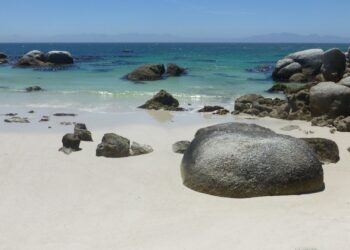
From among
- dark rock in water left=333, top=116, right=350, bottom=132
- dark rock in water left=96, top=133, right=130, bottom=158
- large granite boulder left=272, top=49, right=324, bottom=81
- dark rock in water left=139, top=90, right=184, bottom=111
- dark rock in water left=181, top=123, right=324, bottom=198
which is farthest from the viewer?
large granite boulder left=272, top=49, right=324, bottom=81

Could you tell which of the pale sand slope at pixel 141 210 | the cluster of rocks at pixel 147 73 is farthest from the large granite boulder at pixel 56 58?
the pale sand slope at pixel 141 210

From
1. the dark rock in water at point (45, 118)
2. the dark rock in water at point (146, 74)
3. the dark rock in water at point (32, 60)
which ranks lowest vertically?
the dark rock in water at point (32, 60)

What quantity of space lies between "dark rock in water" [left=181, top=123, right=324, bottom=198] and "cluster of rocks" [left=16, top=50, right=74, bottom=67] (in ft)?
113

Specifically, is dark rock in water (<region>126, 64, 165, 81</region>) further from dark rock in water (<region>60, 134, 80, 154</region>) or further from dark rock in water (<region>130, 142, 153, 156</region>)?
dark rock in water (<region>130, 142, 153, 156</region>)

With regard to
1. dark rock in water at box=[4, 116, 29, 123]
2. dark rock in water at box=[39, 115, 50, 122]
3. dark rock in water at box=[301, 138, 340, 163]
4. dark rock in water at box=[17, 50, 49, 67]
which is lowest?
dark rock in water at box=[17, 50, 49, 67]

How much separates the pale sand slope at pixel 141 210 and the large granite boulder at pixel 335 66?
15.4m

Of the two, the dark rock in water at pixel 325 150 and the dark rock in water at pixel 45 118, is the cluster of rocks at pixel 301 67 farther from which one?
the dark rock in water at pixel 325 150

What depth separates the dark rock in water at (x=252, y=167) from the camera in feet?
22.6

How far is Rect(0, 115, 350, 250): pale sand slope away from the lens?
5359 mm

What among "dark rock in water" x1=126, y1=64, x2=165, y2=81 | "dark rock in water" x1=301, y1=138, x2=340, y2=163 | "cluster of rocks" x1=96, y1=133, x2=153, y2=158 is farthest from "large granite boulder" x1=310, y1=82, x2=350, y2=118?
"dark rock in water" x1=126, y1=64, x2=165, y2=81

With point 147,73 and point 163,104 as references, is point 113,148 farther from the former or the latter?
point 147,73

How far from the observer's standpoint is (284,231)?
5.45 meters

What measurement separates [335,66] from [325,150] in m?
16.0

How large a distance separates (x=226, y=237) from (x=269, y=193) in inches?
67.5
